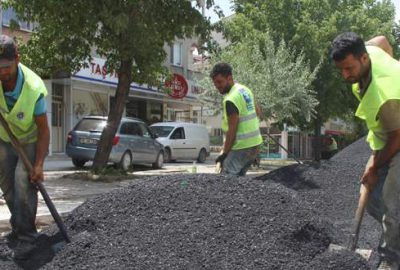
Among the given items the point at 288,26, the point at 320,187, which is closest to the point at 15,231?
the point at 320,187

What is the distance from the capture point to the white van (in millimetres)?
22328

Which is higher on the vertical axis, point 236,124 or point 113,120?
point 113,120

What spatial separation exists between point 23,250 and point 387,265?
2712 mm

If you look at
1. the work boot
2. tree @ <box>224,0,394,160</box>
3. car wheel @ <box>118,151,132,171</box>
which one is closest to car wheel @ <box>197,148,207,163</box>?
tree @ <box>224,0,394,160</box>

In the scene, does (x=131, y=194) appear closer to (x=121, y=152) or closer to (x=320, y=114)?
(x=121, y=152)

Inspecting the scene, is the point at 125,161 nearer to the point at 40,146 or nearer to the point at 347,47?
the point at 40,146

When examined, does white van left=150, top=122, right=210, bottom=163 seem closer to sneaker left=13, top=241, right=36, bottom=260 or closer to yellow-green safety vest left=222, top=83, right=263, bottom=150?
yellow-green safety vest left=222, top=83, right=263, bottom=150

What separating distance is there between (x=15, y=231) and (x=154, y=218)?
3.81 ft

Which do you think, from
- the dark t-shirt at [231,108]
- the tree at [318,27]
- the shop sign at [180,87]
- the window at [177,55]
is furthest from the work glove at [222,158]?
the window at [177,55]

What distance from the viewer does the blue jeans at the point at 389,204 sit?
385 centimetres

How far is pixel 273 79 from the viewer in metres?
19.6

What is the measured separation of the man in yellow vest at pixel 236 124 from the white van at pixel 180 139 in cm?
1572

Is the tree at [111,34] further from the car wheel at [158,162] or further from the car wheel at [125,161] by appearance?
the car wheel at [158,162]

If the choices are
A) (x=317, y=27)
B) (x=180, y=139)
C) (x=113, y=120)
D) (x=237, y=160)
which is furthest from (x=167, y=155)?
(x=237, y=160)
